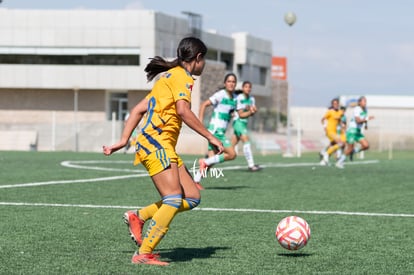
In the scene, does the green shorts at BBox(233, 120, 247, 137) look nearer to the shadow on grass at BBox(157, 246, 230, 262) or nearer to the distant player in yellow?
the distant player in yellow

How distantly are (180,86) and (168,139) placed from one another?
1.42 feet

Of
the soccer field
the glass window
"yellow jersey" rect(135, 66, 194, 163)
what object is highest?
the glass window

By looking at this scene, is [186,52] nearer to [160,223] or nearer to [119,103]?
[160,223]

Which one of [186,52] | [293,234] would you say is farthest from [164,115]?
[293,234]

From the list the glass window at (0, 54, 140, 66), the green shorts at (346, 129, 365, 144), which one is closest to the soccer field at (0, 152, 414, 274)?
the green shorts at (346, 129, 365, 144)

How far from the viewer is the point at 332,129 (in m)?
26.2

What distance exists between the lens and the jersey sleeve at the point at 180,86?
21.5ft

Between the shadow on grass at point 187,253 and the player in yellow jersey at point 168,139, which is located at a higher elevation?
the player in yellow jersey at point 168,139

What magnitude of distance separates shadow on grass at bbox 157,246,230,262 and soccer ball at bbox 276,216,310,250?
565 mm

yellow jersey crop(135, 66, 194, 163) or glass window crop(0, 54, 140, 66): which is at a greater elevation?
glass window crop(0, 54, 140, 66)

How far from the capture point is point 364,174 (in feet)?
67.1

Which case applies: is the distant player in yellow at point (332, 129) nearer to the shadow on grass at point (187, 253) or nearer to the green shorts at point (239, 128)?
the green shorts at point (239, 128)

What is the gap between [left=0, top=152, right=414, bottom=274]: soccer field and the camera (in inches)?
257

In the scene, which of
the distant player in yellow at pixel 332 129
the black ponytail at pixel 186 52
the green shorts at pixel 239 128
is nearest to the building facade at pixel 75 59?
the distant player in yellow at pixel 332 129
